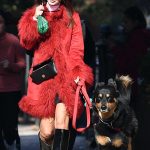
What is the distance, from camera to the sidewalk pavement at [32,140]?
37.9 feet

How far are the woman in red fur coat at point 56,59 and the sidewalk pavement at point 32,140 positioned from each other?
137 inches

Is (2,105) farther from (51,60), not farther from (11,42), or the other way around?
(51,60)

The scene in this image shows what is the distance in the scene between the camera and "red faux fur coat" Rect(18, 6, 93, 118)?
25.9ft

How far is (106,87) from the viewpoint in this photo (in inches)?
318

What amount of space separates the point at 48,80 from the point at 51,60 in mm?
215

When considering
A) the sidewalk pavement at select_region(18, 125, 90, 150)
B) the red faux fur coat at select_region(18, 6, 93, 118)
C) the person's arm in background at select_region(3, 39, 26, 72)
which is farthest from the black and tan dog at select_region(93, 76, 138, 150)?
the sidewalk pavement at select_region(18, 125, 90, 150)

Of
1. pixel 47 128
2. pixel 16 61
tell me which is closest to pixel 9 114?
pixel 16 61

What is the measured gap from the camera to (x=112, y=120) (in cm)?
797

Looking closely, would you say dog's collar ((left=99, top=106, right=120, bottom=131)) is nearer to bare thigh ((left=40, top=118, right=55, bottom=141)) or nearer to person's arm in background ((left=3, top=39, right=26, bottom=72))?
bare thigh ((left=40, top=118, right=55, bottom=141))

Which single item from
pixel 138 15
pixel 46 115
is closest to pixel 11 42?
pixel 138 15

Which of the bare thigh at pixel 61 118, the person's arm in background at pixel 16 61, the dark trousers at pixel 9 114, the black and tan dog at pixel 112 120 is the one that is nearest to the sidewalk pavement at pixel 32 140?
the dark trousers at pixel 9 114

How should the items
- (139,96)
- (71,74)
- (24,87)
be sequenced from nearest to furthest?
(71,74), (139,96), (24,87)

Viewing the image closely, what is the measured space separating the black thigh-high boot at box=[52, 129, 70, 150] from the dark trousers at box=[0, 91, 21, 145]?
8.08ft

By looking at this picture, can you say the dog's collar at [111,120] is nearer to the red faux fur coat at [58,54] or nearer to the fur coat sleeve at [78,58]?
the red faux fur coat at [58,54]
